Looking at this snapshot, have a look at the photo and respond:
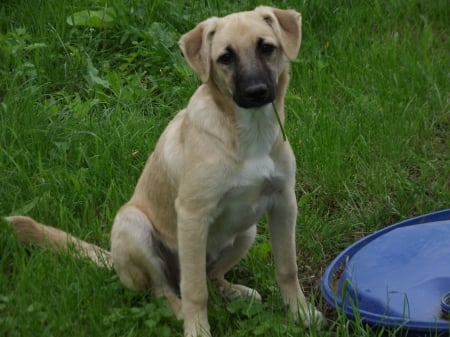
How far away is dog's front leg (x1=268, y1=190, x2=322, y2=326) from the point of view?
3.96 meters

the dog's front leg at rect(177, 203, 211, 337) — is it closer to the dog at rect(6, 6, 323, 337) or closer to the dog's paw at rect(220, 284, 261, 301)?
the dog at rect(6, 6, 323, 337)

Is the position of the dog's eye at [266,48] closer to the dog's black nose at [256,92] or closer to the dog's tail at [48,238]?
the dog's black nose at [256,92]

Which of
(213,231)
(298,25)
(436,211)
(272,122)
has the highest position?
(298,25)

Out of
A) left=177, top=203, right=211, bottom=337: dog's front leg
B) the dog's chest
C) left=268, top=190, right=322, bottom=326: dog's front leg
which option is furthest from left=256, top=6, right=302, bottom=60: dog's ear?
left=177, top=203, right=211, bottom=337: dog's front leg

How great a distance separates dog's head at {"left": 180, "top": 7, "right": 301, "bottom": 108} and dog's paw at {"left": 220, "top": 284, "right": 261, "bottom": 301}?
1.01m

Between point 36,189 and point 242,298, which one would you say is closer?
point 242,298

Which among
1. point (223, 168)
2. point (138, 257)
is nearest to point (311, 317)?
point (223, 168)

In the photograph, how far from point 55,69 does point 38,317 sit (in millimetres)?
2526

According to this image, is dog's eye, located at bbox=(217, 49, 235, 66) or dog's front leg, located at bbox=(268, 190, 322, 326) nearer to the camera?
dog's eye, located at bbox=(217, 49, 235, 66)

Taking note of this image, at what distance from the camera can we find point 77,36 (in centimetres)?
620

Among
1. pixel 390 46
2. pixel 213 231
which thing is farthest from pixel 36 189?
pixel 390 46

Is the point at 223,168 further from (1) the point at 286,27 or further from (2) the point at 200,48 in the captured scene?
(1) the point at 286,27

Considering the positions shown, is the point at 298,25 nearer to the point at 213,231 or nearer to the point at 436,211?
the point at 213,231

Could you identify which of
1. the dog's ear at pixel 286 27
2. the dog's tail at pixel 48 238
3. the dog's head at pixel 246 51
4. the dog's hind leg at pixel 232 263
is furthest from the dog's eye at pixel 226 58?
the dog's tail at pixel 48 238
